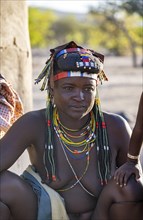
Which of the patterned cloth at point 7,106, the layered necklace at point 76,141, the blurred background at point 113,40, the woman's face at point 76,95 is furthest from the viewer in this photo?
the blurred background at point 113,40

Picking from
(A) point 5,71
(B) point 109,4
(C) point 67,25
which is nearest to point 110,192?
(A) point 5,71

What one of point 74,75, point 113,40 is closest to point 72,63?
point 74,75

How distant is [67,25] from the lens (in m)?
68.1

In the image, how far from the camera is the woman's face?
3322 mm

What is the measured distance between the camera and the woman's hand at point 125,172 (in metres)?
3.20

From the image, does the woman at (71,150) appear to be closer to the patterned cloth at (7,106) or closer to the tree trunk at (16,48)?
the patterned cloth at (7,106)

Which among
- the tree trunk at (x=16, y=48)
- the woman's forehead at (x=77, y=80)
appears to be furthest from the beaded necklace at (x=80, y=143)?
the tree trunk at (x=16, y=48)

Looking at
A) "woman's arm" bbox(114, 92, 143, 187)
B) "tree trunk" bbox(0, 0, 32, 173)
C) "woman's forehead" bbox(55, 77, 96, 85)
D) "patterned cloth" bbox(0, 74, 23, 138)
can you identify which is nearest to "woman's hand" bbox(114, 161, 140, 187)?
"woman's arm" bbox(114, 92, 143, 187)

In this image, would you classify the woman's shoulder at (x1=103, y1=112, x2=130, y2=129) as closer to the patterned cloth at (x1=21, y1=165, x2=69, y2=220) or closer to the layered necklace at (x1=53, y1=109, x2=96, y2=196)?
the layered necklace at (x1=53, y1=109, x2=96, y2=196)

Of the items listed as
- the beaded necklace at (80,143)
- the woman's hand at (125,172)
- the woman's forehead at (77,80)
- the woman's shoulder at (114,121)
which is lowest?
the woman's hand at (125,172)

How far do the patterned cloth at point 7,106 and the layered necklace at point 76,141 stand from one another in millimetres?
419

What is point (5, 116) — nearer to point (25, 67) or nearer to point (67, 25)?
point (25, 67)

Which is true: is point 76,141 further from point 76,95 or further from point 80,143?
point 76,95

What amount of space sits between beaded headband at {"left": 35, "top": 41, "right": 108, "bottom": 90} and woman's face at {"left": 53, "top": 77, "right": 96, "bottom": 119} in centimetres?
3
